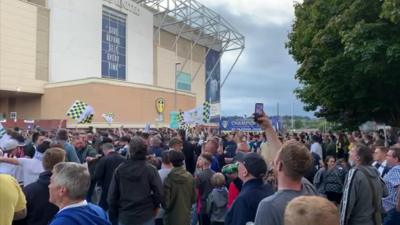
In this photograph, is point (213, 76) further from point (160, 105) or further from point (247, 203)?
point (247, 203)

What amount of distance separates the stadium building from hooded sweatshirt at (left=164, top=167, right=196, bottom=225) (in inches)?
1645

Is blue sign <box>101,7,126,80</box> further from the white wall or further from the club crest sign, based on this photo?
the club crest sign

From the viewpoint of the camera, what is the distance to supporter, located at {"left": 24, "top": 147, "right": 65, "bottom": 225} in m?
5.25

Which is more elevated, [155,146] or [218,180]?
[155,146]

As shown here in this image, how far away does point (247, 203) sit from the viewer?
4.44m

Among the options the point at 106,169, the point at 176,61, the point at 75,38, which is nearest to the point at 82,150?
the point at 106,169

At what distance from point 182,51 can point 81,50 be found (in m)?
27.1

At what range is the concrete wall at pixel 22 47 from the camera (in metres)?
49.6

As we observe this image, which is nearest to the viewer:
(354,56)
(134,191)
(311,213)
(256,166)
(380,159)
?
(311,213)

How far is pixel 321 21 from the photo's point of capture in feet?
81.3

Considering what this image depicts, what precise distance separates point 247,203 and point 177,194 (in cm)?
293

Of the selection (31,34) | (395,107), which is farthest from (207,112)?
(31,34)

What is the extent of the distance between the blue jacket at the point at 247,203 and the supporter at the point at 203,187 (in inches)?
143

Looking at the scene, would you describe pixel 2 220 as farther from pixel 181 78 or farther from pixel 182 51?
pixel 182 51
